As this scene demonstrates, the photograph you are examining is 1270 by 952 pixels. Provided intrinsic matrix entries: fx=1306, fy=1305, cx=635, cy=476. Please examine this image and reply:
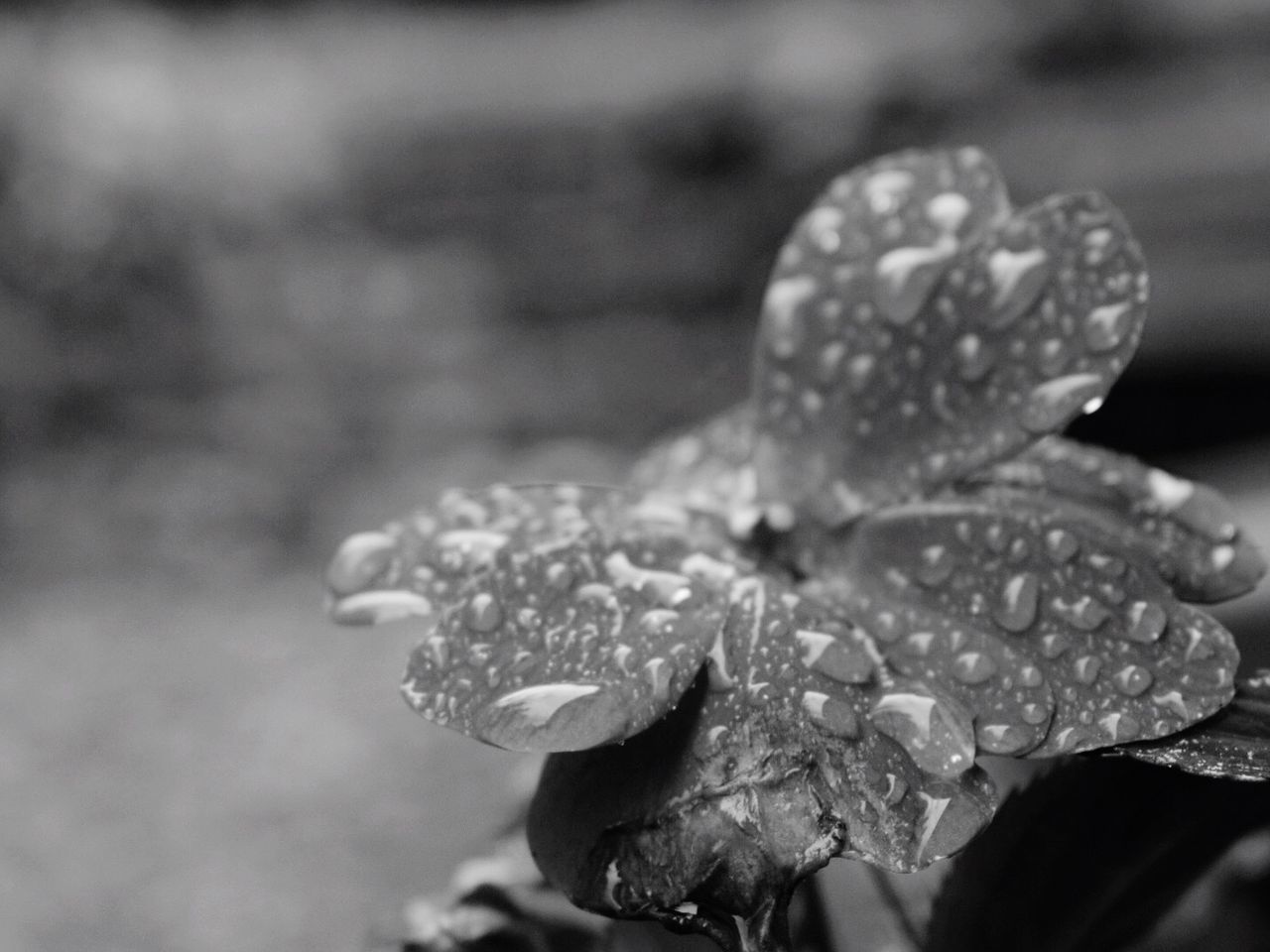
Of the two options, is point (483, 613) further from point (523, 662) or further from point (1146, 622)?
point (1146, 622)

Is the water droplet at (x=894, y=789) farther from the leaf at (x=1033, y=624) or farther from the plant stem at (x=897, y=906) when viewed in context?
the plant stem at (x=897, y=906)

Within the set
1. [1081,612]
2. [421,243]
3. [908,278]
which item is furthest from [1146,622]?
[421,243]

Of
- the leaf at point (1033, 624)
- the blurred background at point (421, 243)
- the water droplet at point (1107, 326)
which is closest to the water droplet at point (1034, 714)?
the leaf at point (1033, 624)

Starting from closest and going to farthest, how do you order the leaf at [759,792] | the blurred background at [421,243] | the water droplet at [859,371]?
1. the leaf at [759,792]
2. the water droplet at [859,371]
3. the blurred background at [421,243]

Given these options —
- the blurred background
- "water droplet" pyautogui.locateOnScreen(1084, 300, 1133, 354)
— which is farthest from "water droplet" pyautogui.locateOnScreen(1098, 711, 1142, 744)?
the blurred background

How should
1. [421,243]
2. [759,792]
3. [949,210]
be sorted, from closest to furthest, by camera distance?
[759,792] < [949,210] < [421,243]

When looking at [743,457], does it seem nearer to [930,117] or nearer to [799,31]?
[930,117]

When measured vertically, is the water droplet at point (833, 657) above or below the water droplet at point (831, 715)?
above
